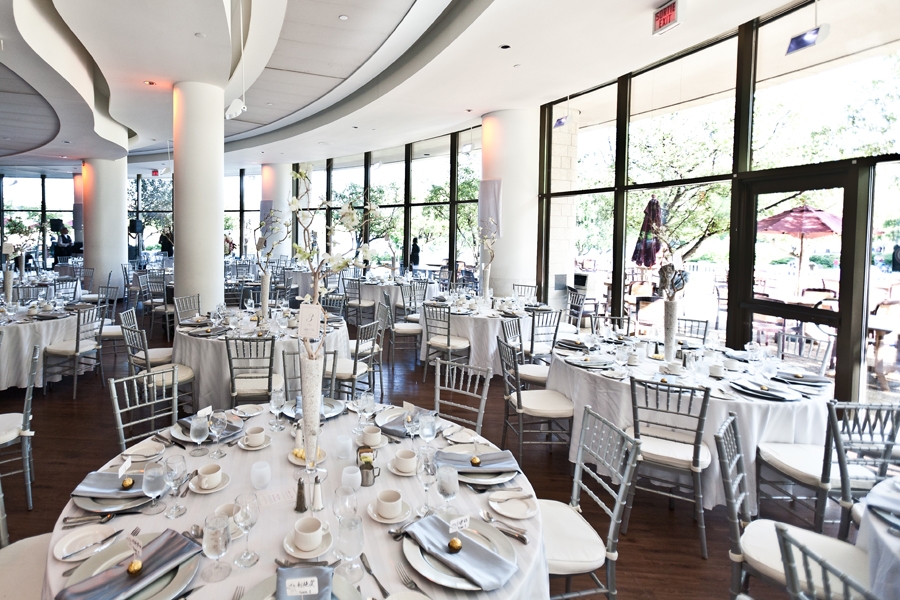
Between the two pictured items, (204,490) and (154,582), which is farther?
(204,490)

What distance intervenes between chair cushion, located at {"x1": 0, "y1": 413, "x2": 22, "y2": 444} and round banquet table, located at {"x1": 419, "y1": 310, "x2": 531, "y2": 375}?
4220 millimetres

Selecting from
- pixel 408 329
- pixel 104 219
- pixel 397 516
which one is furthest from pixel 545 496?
pixel 104 219

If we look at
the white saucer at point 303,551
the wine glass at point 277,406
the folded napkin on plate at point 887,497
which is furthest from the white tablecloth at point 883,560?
the wine glass at point 277,406

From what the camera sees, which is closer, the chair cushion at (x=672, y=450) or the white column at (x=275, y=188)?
the chair cushion at (x=672, y=450)

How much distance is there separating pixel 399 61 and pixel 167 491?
709cm

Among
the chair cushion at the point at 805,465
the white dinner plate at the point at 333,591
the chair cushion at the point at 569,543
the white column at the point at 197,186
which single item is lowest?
the chair cushion at the point at 569,543

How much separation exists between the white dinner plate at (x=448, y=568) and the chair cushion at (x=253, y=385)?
281 cm

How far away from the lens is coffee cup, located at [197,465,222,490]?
193 centimetres

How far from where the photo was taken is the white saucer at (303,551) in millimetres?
1556

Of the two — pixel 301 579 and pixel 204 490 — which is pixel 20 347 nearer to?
pixel 204 490

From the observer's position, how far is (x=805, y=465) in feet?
9.80

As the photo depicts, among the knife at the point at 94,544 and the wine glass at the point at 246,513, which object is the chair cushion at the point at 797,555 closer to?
the wine glass at the point at 246,513

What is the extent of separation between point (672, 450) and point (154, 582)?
2800 mm

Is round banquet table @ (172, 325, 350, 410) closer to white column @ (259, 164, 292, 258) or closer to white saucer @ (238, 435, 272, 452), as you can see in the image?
white saucer @ (238, 435, 272, 452)
